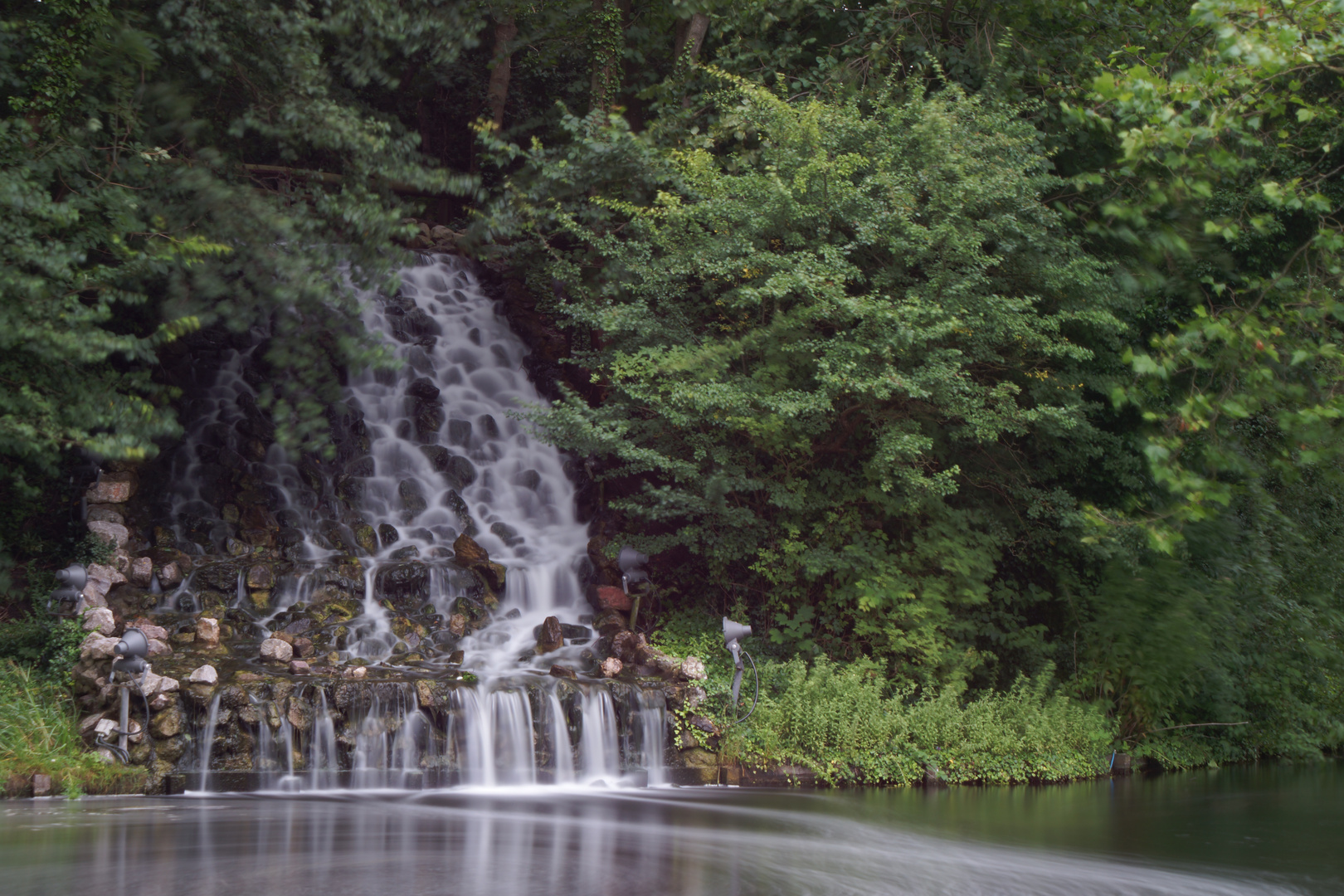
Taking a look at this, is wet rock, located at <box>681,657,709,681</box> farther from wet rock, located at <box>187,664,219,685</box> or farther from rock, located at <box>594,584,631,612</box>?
wet rock, located at <box>187,664,219,685</box>

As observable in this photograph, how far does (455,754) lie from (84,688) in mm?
3403

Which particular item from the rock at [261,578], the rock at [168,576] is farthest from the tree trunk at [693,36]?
the rock at [168,576]

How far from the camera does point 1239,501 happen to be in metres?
13.4

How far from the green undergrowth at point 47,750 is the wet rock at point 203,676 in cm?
87

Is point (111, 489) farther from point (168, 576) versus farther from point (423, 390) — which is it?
point (423, 390)

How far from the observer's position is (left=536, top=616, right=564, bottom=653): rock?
1187cm

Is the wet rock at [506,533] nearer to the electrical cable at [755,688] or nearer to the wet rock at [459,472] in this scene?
the wet rock at [459,472]

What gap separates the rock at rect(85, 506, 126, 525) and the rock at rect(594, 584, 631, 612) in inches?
227

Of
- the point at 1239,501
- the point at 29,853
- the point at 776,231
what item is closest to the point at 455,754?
the point at 29,853

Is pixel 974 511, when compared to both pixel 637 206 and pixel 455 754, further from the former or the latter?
pixel 455 754

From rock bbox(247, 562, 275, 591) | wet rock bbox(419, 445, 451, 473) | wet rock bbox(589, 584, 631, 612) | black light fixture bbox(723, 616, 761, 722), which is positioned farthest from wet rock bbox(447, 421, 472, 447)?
black light fixture bbox(723, 616, 761, 722)

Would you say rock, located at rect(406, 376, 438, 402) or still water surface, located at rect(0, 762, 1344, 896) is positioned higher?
rock, located at rect(406, 376, 438, 402)

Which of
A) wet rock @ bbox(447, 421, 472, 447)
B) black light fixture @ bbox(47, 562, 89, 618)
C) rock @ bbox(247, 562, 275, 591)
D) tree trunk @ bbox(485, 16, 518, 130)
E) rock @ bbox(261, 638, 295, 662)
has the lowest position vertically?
rock @ bbox(261, 638, 295, 662)

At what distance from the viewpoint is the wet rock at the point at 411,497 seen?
1382 cm
